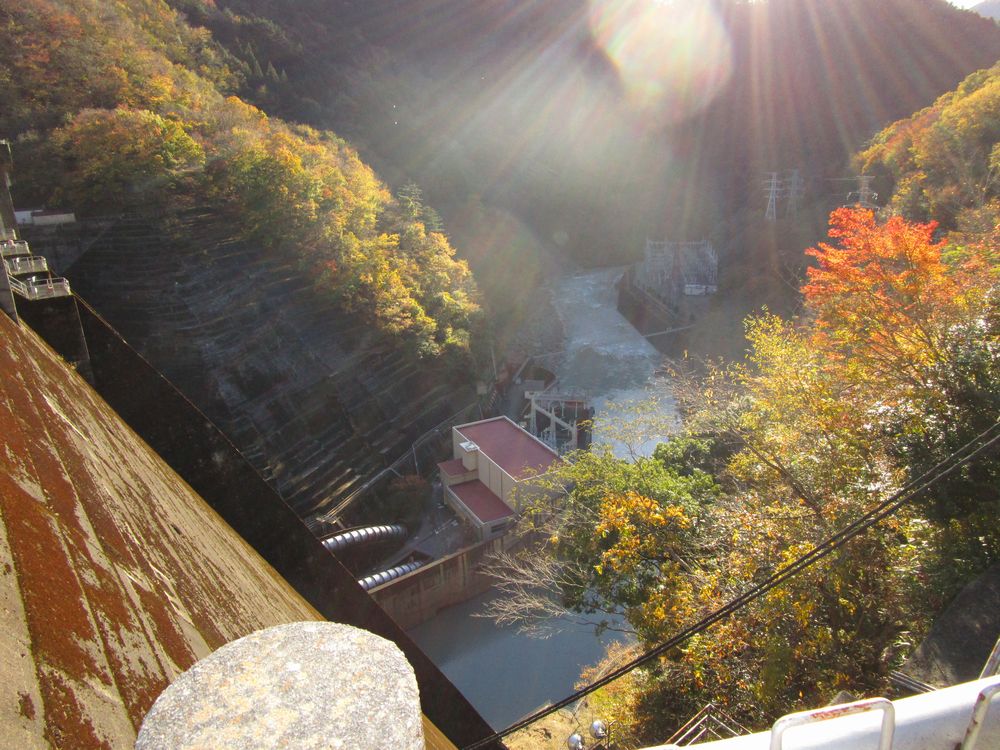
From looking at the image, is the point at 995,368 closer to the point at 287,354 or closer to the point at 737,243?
the point at 287,354

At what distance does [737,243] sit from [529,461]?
2491 centimetres

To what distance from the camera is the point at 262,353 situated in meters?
16.5

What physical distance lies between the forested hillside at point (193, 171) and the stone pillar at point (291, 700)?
698 inches

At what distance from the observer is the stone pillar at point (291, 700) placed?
3.55 ft

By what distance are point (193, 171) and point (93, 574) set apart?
2022 centimetres

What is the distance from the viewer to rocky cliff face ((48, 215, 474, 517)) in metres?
15.3

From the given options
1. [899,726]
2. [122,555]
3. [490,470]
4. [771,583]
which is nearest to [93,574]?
[122,555]

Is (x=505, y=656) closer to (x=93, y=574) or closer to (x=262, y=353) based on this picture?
(x=262, y=353)

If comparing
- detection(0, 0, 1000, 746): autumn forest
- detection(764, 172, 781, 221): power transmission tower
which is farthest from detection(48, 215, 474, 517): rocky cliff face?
detection(764, 172, 781, 221): power transmission tower

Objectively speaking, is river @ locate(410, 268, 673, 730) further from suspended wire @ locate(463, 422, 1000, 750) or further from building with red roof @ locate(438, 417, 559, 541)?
suspended wire @ locate(463, 422, 1000, 750)

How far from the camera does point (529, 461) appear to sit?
1546cm

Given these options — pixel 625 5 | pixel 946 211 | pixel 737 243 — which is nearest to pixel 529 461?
pixel 946 211

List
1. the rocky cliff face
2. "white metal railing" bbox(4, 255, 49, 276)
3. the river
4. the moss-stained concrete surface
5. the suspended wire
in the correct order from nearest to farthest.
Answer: the moss-stained concrete surface < the suspended wire < "white metal railing" bbox(4, 255, 49, 276) < the river < the rocky cliff face

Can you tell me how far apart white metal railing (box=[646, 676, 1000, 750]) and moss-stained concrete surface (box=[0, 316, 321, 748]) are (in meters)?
1.43
